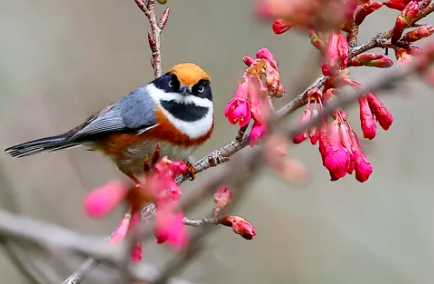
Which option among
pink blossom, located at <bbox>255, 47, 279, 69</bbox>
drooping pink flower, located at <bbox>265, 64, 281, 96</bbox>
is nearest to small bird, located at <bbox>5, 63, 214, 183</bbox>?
pink blossom, located at <bbox>255, 47, 279, 69</bbox>

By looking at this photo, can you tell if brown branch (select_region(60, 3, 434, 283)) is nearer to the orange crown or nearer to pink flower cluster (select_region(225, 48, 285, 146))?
pink flower cluster (select_region(225, 48, 285, 146))

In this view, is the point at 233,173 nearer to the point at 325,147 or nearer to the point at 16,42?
the point at 325,147

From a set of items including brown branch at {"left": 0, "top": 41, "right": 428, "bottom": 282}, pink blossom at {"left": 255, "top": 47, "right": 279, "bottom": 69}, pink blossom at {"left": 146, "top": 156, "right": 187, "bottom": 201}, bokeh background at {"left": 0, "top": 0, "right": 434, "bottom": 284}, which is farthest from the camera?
bokeh background at {"left": 0, "top": 0, "right": 434, "bottom": 284}

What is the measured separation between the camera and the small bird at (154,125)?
10.9 ft

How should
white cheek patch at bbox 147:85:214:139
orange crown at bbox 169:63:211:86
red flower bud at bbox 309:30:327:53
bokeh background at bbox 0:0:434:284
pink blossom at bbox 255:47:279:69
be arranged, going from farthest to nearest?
bokeh background at bbox 0:0:434:284, white cheek patch at bbox 147:85:214:139, orange crown at bbox 169:63:211:86, pink blossom at bbox 255:47:279:69, red flower bud at bbox 309:30:327:53

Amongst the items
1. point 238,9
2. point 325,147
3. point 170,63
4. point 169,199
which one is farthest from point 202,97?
point 238,9

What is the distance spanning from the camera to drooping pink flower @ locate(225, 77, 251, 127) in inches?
93.6

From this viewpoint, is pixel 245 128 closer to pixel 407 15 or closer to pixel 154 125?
pixel 407 15

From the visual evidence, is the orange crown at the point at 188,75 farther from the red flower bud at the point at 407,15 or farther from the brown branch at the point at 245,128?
the red flower bud at the point at 407,15

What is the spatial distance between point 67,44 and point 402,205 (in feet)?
9.79

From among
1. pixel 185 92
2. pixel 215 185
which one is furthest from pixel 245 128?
pixel 215 185

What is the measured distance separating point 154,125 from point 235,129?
7.29 ft

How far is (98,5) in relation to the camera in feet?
19.2

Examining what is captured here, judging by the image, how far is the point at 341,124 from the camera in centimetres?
236
